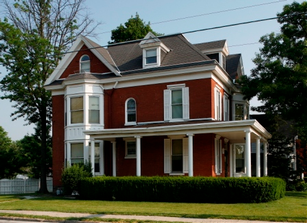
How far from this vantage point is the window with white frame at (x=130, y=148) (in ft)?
83.8

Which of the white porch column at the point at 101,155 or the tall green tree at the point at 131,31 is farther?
the tall green tree at the point at 131,31

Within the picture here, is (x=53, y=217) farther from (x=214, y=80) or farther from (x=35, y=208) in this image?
(x=214, y=80)

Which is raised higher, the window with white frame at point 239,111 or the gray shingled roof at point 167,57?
the gray shingled roof at point 167,57

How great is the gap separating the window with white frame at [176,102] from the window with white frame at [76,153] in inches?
233

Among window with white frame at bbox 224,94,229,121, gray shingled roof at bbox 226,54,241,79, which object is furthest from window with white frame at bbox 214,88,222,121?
gray shingled roof at bbox 226,54,241,79

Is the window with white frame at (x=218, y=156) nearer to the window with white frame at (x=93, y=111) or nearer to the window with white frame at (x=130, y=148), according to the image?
the window with white frame at (x=130, y=148)

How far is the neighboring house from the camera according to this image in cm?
2364

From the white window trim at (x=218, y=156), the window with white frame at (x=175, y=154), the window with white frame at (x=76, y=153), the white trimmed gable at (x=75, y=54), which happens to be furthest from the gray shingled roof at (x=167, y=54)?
the window with white frame at (x=76, y=153)

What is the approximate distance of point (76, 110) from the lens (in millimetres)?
26234

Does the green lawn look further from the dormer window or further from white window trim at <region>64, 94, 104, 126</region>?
Result: the dormer window

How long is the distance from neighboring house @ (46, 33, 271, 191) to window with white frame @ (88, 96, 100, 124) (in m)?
0.01

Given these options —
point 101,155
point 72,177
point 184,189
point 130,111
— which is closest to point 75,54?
point 130,111

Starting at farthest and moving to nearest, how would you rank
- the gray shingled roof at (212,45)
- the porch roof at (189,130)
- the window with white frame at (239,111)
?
the window with white frame at (239,111)
the gray shingled roof at (212,45)
the porch roof at (189,130)

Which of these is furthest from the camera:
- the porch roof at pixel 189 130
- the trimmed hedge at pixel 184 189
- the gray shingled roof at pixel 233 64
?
the gray shingled roof at pixel 233 64
